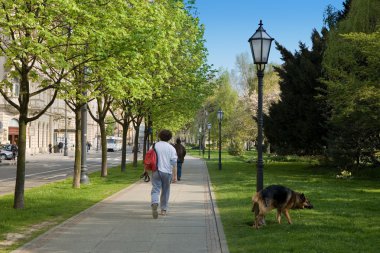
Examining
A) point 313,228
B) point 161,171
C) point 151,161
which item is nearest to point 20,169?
point 151,161

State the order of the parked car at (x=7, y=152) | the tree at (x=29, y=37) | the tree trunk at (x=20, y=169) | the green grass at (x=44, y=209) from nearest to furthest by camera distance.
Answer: the green grass at (x=44, y=209), the tree at (x=29, y=37), the tree trunk at (x=20, y=169), the parked car at (x=7, y=152)

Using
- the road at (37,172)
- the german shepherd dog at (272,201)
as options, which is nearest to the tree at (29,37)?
the german shepherd dog at (272,201)

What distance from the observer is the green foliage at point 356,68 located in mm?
18748

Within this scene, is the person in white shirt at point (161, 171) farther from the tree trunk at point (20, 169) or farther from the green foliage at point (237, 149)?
the green foliage at point (237, 149)

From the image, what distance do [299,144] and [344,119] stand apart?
31.2 feet

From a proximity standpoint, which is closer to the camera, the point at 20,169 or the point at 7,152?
the point at 20,169

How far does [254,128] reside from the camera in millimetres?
73250

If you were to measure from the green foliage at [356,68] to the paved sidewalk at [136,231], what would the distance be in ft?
28.2

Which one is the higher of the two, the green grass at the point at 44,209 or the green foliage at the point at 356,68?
the green foliage at the point at 356,68

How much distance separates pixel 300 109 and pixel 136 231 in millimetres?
24370

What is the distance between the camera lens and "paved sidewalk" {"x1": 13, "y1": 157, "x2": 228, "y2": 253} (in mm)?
7891

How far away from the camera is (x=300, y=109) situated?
32.2 metres

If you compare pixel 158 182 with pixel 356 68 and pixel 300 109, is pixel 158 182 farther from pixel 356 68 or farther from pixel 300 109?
pixel 300 109

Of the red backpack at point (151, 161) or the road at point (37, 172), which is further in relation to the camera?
the road at point (37, 172)
